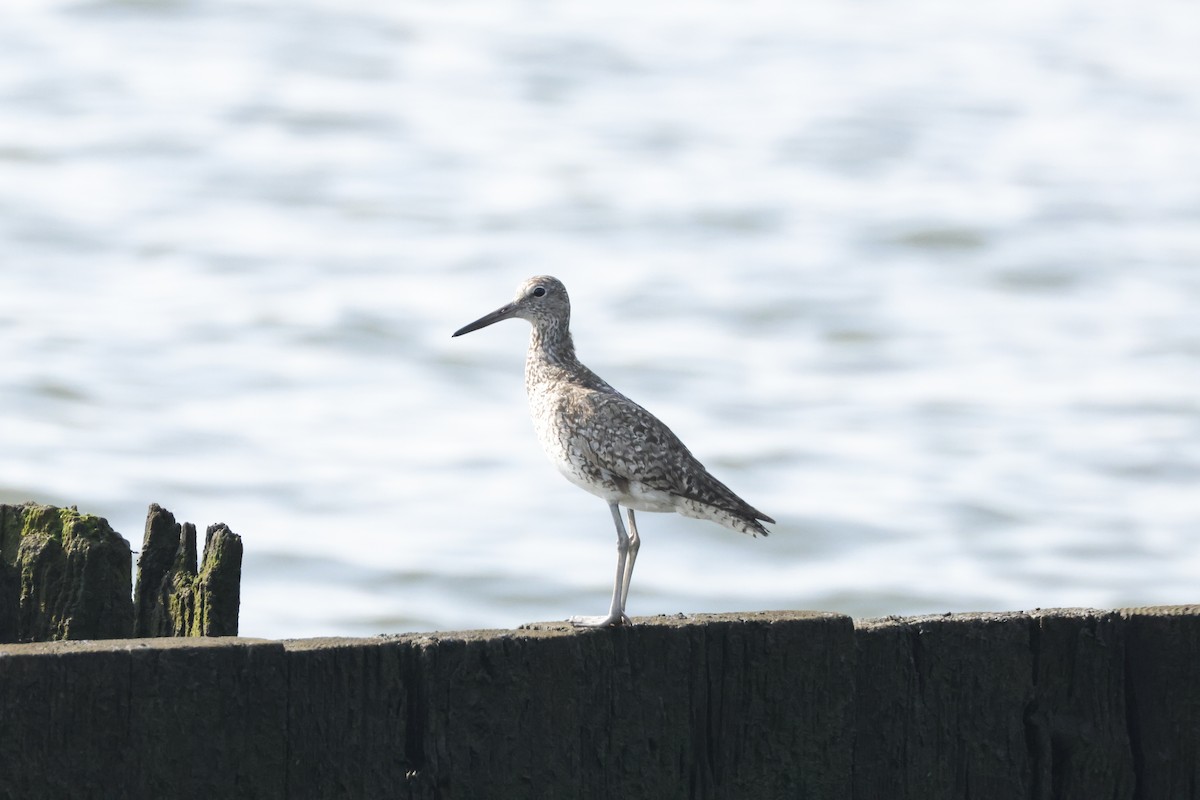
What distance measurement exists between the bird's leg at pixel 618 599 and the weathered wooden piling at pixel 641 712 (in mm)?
184

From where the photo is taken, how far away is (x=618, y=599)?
4.93 m

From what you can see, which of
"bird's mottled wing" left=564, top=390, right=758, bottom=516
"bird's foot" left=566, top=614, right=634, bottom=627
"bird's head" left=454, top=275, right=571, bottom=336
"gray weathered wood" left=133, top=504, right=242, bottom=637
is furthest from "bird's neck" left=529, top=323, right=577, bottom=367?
"gray weathered wood" left=133, top=504, right=242, bottom=637

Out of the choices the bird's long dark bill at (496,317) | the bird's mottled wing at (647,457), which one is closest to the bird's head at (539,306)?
the bird's long dark bill at (496,317)

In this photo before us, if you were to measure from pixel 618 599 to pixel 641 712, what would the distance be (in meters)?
0.95

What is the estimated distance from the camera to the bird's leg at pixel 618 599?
13.9 ft

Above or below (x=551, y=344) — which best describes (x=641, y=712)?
below

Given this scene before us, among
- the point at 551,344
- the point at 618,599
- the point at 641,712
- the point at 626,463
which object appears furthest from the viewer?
the point at 551,344

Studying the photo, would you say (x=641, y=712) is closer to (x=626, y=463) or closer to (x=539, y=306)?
(x=626, y=463)

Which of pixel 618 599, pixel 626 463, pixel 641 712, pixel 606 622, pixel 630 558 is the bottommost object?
pixel 641 712

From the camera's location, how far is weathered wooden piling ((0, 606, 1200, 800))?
355cm

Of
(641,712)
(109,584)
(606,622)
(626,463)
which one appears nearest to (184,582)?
(109,584)

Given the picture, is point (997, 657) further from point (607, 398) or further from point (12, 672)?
point (12, 672)

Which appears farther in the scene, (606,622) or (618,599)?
(618,599)

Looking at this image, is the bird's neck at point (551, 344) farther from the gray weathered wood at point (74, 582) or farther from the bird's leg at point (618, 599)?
the gray weathered wood at point (74, 582)
